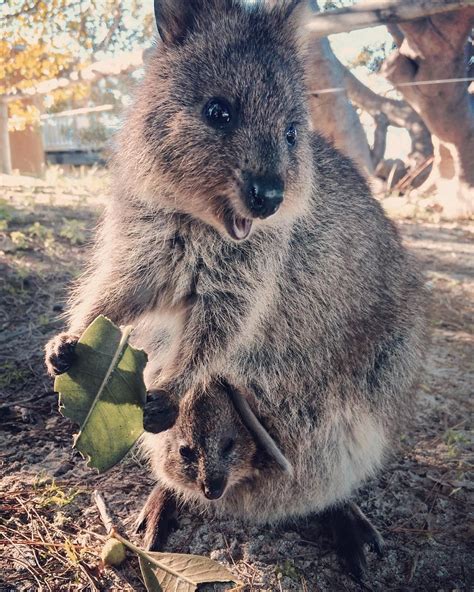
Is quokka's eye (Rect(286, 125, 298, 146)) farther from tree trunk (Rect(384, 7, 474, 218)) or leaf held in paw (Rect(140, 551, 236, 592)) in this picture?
tree trunk (Rect(384, 7, 474, 218))

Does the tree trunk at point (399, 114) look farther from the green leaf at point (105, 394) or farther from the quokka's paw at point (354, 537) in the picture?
the green leaf at point (105, 394)

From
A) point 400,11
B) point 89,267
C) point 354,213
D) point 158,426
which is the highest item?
point 400,11

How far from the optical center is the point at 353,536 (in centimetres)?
235

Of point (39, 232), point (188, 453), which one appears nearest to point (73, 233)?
point (39, 232)

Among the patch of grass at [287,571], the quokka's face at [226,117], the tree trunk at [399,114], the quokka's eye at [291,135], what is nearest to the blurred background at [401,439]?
the patch of grass at [287,571]

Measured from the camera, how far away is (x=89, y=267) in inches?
111

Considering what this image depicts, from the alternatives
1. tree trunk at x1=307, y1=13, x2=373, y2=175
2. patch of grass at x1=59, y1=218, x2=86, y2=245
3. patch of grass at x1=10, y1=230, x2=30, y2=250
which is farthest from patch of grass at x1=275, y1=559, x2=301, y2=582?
tree trunk at x1=307, y1=13, x2=373, y2=175

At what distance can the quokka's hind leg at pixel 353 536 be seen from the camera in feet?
7.45

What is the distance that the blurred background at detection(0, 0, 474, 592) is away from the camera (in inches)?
87.0

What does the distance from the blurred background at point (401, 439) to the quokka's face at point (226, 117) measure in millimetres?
374

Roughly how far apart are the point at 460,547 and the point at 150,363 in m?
1.56

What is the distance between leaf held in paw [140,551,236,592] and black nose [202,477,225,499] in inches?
8.8

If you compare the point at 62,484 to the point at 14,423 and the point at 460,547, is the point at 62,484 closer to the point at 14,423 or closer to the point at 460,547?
the point at 14,423

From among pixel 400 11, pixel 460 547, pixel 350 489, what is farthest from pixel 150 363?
pixel 400 11
